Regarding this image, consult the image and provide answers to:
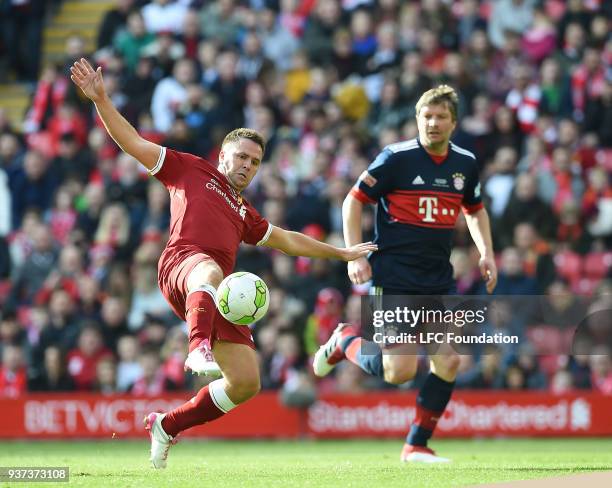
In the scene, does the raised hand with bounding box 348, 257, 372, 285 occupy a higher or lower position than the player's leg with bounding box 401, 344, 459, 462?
A: higher

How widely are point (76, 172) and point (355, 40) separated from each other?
4.35 m

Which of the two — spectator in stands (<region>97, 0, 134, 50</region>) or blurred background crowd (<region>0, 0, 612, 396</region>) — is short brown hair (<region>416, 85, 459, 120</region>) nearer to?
blurred background crowd (<region>0, 0, 612, 396</region>)

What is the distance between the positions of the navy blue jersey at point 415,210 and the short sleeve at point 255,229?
3.45 ft

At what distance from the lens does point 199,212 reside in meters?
8.34

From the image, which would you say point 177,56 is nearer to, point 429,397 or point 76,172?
point 76,172

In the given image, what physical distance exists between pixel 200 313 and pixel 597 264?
837 cm

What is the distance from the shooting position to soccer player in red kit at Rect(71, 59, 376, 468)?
8031mm

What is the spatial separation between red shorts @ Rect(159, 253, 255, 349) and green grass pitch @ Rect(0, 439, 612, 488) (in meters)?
0.90

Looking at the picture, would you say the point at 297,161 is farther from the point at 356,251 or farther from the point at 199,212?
the point at 199,212

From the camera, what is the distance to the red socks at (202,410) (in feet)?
27.2

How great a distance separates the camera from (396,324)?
31.2 feet

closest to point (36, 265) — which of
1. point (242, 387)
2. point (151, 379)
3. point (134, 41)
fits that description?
point (151, 379)

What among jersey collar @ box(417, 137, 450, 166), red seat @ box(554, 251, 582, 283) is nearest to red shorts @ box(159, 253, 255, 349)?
jersey collar @ box(417, 137, 450, 166)

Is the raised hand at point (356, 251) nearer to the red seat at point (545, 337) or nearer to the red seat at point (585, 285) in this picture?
the red seat at point (545, 337)
